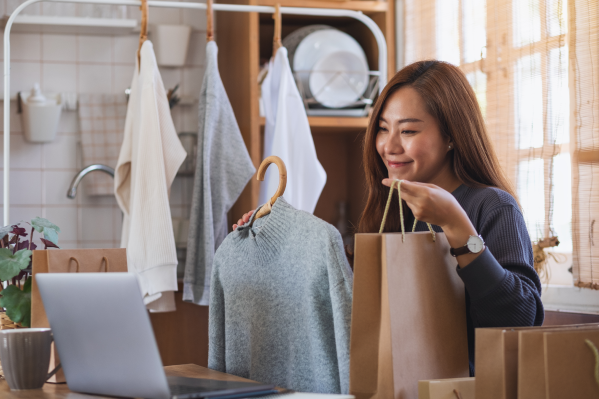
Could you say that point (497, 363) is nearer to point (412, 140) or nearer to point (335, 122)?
point (412, 140)

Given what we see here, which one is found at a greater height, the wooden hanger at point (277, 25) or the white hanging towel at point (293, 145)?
the wooden hanger at point (277, 25)

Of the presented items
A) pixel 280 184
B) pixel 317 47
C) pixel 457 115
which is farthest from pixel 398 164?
pixel 317 47

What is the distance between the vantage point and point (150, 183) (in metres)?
1.92

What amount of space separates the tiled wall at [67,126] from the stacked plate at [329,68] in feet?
1.84

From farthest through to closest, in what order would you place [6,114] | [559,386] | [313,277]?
1. [6,114]
2. [313,277]
3. [559,386]

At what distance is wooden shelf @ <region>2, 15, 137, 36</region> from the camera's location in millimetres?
2295

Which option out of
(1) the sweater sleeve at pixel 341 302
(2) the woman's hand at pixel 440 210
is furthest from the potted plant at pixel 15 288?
(2) the woman's hand at pixel 440 210

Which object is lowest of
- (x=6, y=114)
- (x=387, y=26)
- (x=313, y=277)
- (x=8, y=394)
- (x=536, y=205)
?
(x=8, y=394)

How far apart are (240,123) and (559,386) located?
172cm

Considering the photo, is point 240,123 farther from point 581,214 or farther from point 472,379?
point 472,379

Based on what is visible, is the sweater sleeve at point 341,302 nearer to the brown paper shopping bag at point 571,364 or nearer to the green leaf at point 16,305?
the brown paper shopping bag at point 571,364

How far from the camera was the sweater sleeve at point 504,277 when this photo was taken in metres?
0.97

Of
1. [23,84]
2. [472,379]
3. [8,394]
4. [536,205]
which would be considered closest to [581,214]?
[536,205]

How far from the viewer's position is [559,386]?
0.82 m
